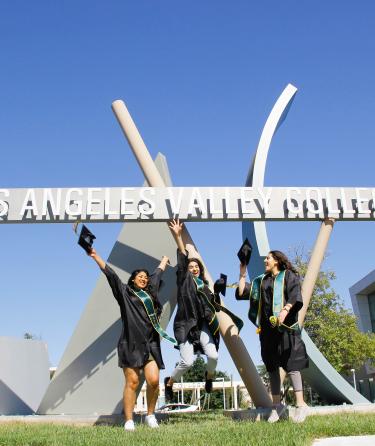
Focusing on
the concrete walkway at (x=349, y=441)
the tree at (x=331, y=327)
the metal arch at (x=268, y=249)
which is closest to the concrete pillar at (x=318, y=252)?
the metal arch at (x=268, y=249)

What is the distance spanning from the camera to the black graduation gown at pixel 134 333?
6.04 meters

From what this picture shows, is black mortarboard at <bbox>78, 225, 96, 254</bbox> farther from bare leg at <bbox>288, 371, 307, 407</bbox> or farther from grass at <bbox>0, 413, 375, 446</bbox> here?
bare leg at <bbox>288, 371, 307, 407</bbox>

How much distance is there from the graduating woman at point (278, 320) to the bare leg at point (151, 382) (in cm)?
116

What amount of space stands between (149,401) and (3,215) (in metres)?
3.24

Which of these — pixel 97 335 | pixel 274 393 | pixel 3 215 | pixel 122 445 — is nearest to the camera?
pixel 122 445

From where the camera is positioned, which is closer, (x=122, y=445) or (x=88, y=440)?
(x=122, y=445)

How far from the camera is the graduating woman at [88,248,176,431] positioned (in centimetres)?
598

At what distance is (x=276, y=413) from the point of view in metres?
5.70

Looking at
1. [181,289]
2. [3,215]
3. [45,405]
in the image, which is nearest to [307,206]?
[181,289]

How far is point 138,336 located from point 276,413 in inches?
64.7

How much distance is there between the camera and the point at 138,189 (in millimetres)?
7699

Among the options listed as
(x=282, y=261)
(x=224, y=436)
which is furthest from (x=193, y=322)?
(x=224, y=436)

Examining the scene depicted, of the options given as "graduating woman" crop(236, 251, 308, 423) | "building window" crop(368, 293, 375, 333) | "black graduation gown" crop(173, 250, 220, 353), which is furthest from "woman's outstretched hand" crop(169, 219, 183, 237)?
"building window" crop(368, 293, 375, 333)

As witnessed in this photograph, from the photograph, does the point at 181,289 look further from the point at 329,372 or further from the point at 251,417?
the point at 329,372
